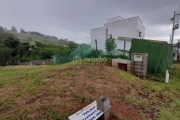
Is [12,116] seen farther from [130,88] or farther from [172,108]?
[172,108]

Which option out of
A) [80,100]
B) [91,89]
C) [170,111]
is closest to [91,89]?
[91,89]

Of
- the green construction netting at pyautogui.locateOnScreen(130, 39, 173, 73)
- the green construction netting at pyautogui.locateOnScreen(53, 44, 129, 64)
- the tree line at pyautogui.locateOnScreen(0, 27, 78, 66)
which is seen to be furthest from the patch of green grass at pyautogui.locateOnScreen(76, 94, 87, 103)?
the tree line at pyautogui.locateOnScreen(0, 27, 78, 66)

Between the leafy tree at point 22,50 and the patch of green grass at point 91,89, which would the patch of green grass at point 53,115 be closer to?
the patch of green grass at point 91,89

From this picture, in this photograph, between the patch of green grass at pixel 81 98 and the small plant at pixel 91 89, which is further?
the small plant at pixel 91 89

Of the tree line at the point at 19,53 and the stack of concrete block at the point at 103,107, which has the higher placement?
the tree line at the point at 19,53

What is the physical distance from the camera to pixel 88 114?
199cm

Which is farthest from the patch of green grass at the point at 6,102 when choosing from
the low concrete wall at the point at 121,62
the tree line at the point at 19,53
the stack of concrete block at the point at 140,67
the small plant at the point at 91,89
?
the tree line at the point at 19,53

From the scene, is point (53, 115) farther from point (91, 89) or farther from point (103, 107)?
point (91, 89)

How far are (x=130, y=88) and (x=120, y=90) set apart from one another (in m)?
0.48

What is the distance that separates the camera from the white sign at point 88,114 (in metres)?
1.89

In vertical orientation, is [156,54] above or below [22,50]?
below

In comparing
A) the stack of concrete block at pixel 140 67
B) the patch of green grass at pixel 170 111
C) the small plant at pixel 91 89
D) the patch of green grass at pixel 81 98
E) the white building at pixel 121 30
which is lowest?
the patch of green grass at pixel 170 111

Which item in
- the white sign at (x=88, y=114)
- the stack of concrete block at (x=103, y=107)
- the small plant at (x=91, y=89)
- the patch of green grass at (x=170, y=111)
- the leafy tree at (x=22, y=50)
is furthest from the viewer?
the leafy tree at (x=22, y=50)

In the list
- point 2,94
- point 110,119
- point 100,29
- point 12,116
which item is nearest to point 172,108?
point 110,119
